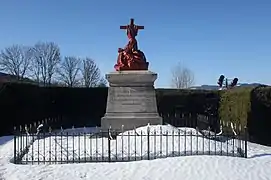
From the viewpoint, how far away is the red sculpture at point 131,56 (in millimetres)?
17188

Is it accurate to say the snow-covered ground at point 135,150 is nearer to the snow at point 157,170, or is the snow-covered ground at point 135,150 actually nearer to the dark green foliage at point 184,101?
the snow at point 157,170

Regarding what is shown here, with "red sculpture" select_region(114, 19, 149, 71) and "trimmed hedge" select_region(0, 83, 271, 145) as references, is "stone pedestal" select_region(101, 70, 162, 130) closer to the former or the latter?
"red sculpture" select_region(114, 19, 149, 71)

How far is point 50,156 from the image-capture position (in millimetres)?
11375

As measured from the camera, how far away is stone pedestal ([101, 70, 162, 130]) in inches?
646

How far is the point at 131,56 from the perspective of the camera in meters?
17.4

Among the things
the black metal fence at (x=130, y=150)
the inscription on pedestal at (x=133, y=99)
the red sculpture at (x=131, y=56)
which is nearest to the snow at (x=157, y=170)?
the black metal fence at (x=130, y=150)

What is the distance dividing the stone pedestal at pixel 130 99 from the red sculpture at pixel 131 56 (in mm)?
532

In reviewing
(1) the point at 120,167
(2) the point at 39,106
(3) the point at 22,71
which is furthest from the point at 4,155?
(3) the point at 22,71

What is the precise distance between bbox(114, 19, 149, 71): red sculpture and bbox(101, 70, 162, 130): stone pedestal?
532 mm

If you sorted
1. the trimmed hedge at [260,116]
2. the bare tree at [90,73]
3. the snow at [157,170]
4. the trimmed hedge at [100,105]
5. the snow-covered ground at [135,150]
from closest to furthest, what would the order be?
the snow at [157,170] → the snow-covered ground at [135,150] → the trimmed hedge at [260,116] → the trimmed hedge at [100,105] → the bare tree at [90,73]

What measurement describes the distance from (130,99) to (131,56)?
205 cm

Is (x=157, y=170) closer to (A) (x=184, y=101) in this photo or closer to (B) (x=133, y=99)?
(B) (x=133, y=99)

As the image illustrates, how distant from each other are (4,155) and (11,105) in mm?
7460

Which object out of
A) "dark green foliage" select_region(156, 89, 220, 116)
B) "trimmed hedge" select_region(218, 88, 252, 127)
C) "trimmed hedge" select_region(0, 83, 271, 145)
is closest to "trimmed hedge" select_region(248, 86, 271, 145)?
"trimmed hedge" select_region(0, 83, 271, 145)
